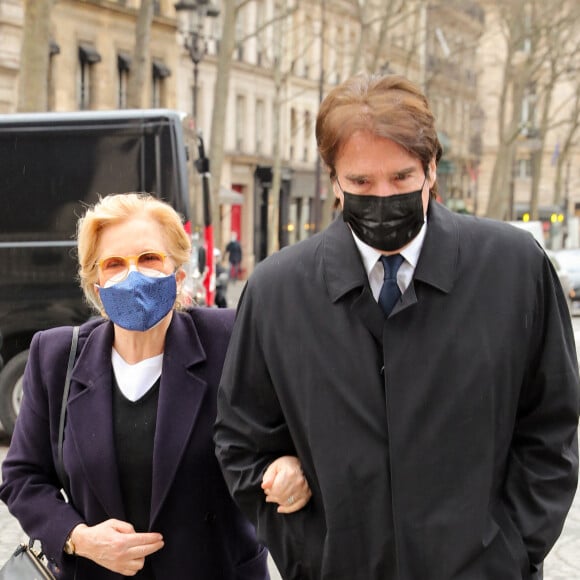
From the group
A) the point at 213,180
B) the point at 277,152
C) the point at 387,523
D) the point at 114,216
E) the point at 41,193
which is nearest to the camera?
the point at 387,523

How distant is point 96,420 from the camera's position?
3.05m

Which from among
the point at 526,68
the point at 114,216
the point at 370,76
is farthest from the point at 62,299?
the point at 526,68

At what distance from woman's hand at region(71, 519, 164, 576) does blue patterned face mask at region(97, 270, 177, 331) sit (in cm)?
49

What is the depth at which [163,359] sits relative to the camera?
3105mm

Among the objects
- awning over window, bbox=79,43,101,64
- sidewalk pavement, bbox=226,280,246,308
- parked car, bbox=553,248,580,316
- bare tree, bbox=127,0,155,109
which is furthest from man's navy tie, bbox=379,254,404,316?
awning over window, bbox=79,43,101,64

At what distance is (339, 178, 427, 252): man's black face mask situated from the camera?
8.37 feet

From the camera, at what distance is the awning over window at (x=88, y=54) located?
3578cm

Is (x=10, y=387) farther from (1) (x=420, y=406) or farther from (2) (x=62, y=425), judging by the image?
(1) (x=420, y=406)

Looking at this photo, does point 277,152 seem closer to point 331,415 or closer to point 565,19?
point 565,19

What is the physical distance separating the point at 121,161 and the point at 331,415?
7.42m

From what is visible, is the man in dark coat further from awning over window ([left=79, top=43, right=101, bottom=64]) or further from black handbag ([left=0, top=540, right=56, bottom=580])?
awning over window ([left=79, top=43, right=101, bottom=64])

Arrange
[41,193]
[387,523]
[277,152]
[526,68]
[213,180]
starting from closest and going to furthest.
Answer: [387,523], [41,193], [213,180], [277,152], [526,68]

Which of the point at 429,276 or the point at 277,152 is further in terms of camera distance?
the point at 277,152

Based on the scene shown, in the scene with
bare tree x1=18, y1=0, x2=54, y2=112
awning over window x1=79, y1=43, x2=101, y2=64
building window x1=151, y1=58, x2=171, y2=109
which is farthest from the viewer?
building window x1=151, y1=58, x2=171, y2=109
